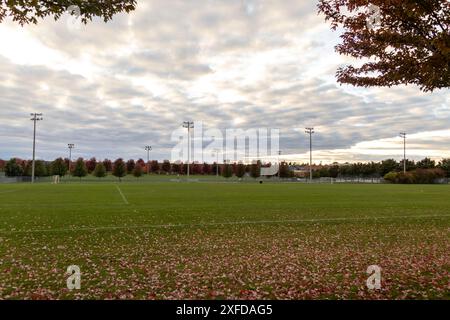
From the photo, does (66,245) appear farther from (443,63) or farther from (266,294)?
(443,63)

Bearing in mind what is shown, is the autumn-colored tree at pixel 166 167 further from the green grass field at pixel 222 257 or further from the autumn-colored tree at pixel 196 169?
the green grass field at pixel 222 257

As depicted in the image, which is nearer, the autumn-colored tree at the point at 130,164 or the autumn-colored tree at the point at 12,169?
the autumn-colored tree at the point at 12,169

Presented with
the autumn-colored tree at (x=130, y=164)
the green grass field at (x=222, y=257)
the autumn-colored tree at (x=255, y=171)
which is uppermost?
the autumn-colored tree at (x=130, y=164)

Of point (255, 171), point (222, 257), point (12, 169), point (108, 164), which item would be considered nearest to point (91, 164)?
point (108, 164)

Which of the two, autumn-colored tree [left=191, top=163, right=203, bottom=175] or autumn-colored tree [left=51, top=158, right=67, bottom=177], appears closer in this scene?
autumn-colored tree [left=51, top=158, right=67, bottom=177]

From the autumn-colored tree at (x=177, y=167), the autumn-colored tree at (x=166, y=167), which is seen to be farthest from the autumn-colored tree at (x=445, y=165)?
the autumn-colored tree at (x=166, y=167)

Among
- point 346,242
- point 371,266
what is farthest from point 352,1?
point 346,242

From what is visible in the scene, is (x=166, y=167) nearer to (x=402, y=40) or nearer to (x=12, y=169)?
(x=12, y=169)

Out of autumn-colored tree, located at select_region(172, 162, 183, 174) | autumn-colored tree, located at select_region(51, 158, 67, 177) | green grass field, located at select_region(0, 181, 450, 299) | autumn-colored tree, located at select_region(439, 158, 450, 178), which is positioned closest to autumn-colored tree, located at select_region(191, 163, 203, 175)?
autumn-colored tree, located at select_region(172, 162, 183, 174)

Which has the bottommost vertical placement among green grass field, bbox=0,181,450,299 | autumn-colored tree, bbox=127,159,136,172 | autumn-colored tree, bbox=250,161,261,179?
green grass field, bbox=0,181,450,299

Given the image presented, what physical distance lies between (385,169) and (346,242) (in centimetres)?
Answer: 14096

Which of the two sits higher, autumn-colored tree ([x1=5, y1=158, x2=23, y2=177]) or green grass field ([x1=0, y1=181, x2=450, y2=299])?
autumn-colored tree ([x1=5, y1=158, x2=23, y2=177])

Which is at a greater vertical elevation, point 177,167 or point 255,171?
point 177,167

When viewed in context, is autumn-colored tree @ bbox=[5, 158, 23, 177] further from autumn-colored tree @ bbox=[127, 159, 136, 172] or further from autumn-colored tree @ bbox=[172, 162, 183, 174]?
autumn-colored tree @ bbox=[172, 162, 183, 174]
